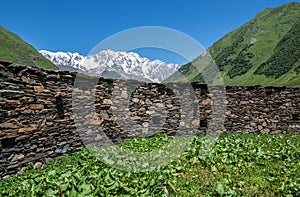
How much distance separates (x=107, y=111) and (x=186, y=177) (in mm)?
4544

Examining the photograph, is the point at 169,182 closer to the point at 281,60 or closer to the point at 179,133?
the point at 179,133

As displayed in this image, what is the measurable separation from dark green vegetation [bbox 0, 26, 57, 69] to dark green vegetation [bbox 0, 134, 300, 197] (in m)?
138

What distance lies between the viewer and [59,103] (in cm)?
760

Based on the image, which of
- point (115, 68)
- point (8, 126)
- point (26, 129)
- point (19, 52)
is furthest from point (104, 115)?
point (19, 52)

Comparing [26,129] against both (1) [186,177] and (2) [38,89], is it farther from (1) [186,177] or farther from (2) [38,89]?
(1) [186,177]

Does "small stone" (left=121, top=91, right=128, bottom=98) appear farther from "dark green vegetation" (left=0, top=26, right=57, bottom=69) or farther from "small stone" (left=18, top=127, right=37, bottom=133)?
"dark green vegetation" (left=0, top=26, right=57, bottom=69)

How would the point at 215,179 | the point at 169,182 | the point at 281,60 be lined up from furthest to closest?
the point at 281,60, the point at 215,179, the point at 169,182

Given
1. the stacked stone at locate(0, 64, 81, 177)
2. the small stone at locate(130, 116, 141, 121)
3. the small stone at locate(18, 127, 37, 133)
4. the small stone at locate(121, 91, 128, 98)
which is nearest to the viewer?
the stacked stone at locate(0, 64, 81, 177)

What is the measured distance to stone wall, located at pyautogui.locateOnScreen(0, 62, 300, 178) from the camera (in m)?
6.31

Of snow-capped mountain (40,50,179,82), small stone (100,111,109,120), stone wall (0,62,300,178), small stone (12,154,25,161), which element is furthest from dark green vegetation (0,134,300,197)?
snow-capped mountain (40,50,179,82)

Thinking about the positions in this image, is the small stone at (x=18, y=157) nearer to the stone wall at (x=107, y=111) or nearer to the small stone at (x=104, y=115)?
the stone wall at (x=107, y=111)

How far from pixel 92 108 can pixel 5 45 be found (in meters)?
164

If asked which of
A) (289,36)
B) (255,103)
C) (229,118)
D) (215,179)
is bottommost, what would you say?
(215,179)

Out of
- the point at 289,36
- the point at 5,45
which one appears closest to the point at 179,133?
the point at 5,45
